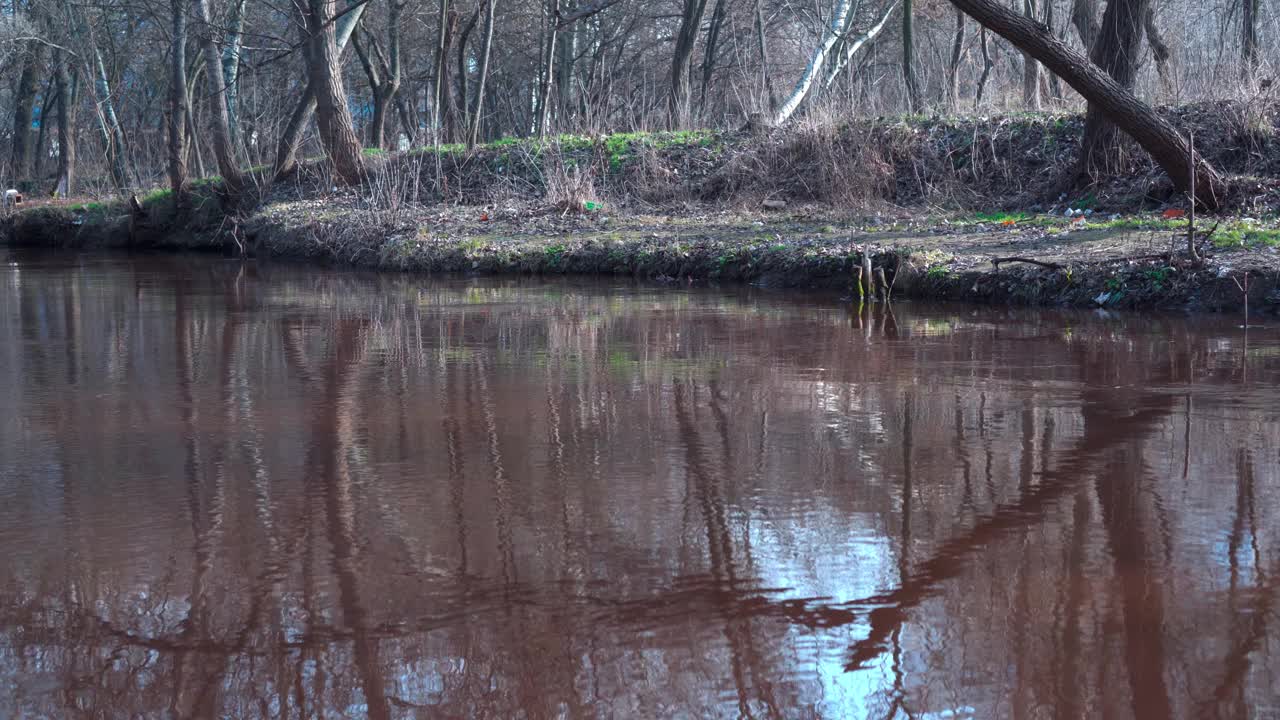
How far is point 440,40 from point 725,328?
1444 centimetres

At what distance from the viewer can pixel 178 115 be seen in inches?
854

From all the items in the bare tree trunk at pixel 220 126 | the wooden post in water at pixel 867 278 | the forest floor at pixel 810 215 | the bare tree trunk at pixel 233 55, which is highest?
the bare tree trunk at pixel 233 55

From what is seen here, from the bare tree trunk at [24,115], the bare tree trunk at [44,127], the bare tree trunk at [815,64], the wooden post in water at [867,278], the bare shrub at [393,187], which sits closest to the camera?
the wooden post in water at [867,278]

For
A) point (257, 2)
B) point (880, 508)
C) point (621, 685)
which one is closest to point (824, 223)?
point (880, 508)

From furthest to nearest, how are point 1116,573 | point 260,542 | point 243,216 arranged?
point 243,216 < point 260,542 < point 1116,573

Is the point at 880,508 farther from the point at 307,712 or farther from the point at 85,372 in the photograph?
the point at 85,372

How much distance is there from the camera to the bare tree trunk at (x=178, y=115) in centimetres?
2130

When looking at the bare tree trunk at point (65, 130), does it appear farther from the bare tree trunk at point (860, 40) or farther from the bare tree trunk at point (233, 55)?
the bare tree trunk at point (860, 40)

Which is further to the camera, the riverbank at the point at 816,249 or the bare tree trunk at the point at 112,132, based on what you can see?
the bare tree trunk at the point at 112,132

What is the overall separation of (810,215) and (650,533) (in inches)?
437

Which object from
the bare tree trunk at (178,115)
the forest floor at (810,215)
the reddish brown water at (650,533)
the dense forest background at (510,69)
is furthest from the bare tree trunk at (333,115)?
the reddish brown water at (650,533)

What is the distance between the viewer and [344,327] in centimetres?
980

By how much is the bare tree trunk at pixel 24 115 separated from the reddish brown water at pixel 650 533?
27.4 metres

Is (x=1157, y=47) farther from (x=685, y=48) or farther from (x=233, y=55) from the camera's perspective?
(x=233, y=55)
